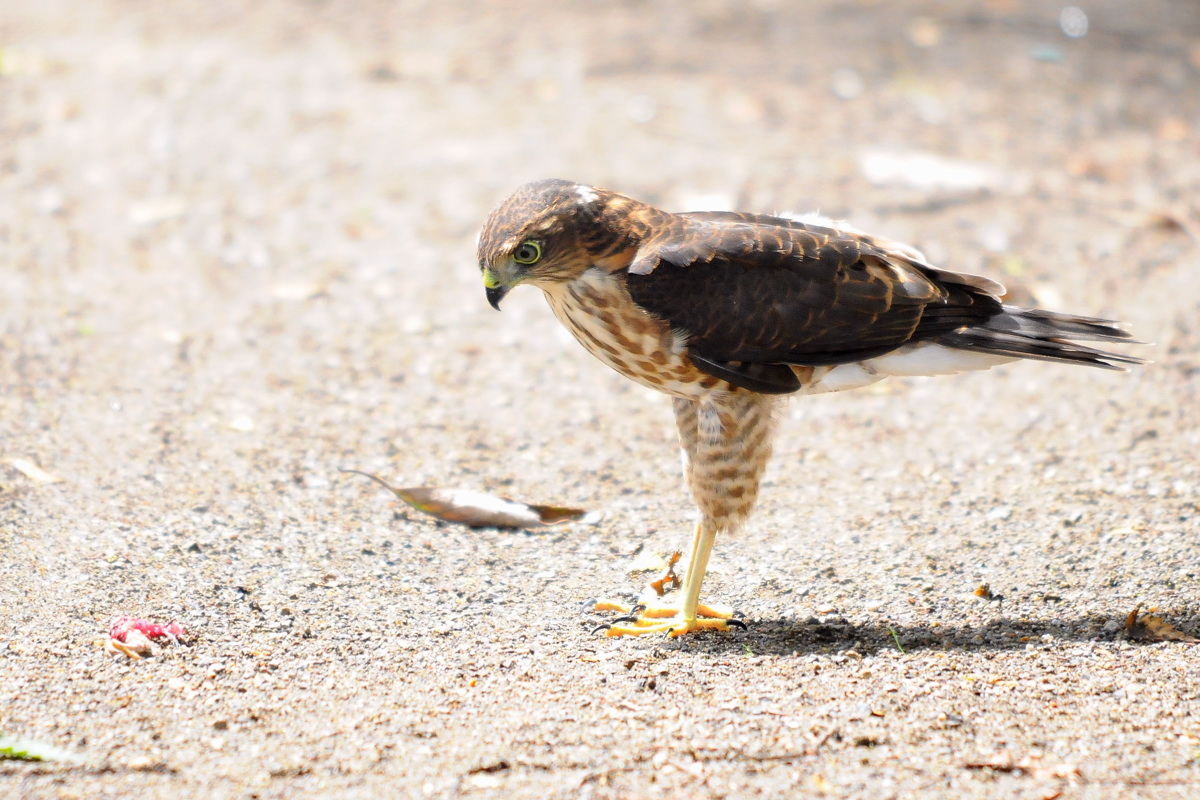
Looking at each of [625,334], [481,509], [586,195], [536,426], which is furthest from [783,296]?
[536,426]

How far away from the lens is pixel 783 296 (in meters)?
3.63

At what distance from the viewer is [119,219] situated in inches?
261

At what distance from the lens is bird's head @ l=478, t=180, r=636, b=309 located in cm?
338

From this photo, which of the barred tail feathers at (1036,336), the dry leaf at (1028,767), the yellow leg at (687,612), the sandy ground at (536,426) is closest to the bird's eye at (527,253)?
the yellow leg at (687,612)

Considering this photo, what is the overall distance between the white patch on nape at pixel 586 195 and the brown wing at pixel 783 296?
0.23 meters

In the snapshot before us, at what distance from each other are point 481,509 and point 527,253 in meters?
1.35

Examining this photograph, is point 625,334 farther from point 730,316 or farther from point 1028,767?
point 1028,767

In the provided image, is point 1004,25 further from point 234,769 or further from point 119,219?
point 234,769

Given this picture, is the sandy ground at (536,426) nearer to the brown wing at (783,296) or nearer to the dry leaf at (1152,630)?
the dry leaf at (1152,630)

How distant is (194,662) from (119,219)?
4.09m

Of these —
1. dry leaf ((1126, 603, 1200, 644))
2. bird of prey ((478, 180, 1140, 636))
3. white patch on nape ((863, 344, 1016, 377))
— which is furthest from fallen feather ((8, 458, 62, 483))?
dry leaf ((1126, 603, 1200, 644))

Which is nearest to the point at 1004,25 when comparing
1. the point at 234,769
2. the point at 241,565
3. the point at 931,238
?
the point at 931,238

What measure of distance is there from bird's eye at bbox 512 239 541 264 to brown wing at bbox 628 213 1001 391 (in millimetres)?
321

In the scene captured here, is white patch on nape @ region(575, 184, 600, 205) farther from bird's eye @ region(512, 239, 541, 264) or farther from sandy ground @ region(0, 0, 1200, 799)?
sandy ground @ region(0, 0, 1200, 799)
